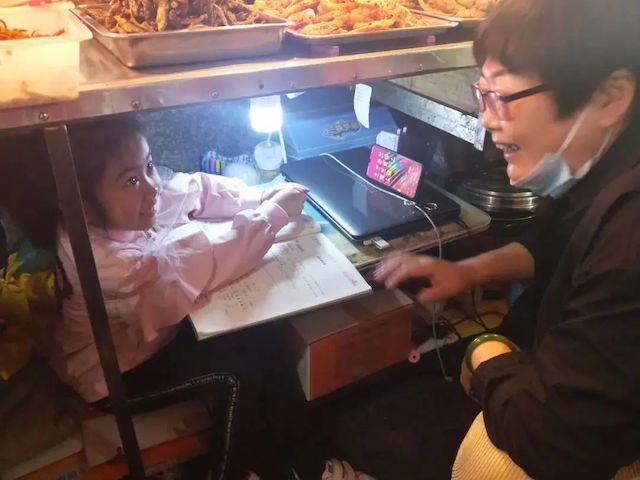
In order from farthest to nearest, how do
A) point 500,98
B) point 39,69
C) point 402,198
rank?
point 402,198, point 500,98, point 39,69

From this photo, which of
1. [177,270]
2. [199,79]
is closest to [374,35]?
[199,79]

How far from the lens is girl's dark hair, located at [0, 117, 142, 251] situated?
994 mm

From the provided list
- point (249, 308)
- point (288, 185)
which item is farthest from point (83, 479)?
point (288, 185)

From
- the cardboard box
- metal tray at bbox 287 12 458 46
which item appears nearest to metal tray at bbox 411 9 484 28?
metal tray at bbox 287 12 458 46

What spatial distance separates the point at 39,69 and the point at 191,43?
0.21 metres

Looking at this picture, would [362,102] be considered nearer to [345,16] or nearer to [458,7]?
[458,7]

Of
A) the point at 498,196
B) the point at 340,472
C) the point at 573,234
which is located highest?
the point at 573,234

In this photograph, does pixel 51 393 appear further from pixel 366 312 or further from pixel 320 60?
pixel 320 60

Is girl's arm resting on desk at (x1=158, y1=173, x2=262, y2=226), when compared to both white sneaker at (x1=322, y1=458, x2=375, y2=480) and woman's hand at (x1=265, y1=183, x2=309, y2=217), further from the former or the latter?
white sneaker at (x1=322, y1=458, x2=375, y2=480)

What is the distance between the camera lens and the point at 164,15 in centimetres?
76

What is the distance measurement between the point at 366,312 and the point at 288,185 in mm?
359

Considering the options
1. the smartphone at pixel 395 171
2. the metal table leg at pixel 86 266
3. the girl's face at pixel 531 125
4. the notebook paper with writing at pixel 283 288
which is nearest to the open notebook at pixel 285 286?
the notebook paper with writing at pixel 283 288

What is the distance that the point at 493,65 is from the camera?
0.85 m

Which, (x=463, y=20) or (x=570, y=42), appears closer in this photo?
(x=570, y=42)
